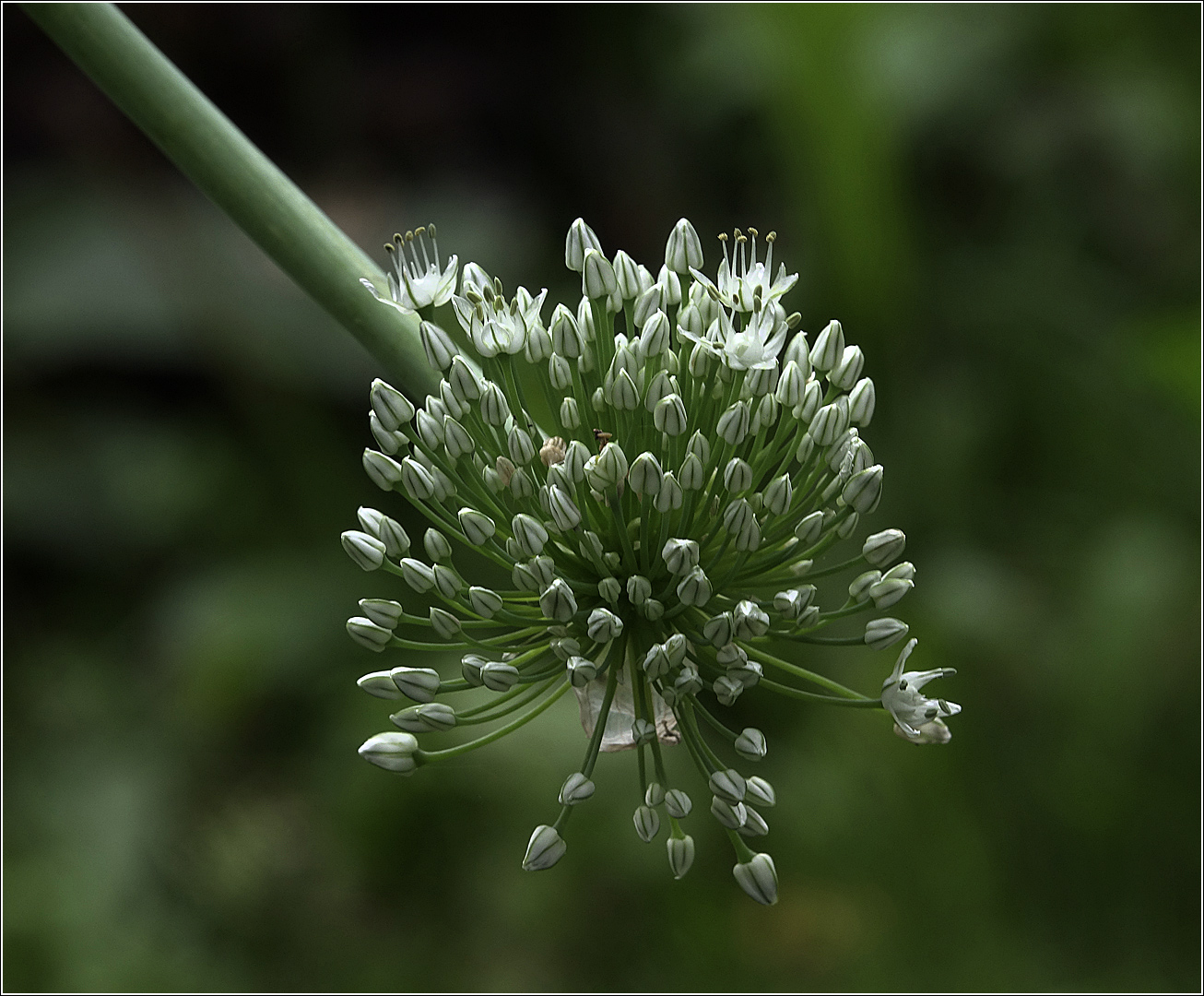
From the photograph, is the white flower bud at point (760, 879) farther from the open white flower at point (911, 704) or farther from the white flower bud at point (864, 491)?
the white flower bud at point (864, 491)

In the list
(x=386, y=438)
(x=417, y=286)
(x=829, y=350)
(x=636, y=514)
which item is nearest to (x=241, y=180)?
(x=417, y=286)

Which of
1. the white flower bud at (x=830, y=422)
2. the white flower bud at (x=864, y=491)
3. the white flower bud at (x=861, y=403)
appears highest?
the white flower bud at (x=861, y=403)

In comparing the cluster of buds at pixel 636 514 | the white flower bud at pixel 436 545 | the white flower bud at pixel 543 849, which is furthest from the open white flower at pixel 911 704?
the white flower bud at pixel 436 545

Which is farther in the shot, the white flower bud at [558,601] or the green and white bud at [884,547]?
the green and white bud at [884,547]

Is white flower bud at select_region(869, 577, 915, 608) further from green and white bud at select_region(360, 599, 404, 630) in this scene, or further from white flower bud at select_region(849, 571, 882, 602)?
green and white bud at select_region(360, 599, 404, 630)

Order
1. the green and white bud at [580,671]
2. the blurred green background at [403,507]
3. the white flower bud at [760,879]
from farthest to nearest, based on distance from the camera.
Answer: the blurred green background at [403,507], the white flower bud at [760,879], the green and white bud at [580,671]

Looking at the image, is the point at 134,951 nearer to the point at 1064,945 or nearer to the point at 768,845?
the point at 768,845

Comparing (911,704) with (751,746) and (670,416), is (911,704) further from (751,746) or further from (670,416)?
(670,416)
